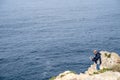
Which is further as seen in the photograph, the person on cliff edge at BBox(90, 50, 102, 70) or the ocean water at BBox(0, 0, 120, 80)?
the ocean water at BBox(0, 0, 120, 80)

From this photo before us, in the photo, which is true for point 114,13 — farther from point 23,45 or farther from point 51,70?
point 51,70

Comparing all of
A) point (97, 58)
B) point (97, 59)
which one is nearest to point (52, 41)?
point (97, 59)

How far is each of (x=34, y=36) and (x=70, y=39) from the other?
54.4 feet

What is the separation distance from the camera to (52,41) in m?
98.8

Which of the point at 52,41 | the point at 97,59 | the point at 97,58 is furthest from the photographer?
the point at 52,41

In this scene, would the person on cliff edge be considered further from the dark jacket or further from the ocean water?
the ocean water

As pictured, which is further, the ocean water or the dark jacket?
the ocean water

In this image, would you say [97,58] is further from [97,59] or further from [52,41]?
[52,41]

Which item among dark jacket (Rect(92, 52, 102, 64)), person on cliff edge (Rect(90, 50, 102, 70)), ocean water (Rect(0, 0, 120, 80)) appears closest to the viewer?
person on cliff edge (Rect(90, 50, 102, 70))

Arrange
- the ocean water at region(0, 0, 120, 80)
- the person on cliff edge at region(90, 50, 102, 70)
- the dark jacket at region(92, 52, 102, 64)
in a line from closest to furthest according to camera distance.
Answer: the person on cliff edge at region(90, 50, 102, 70) < the dark jacket at region(92, 52, 102, 64) < the ocean water at region(0, 0, 120, 80)

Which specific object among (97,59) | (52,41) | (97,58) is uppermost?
(97,58)

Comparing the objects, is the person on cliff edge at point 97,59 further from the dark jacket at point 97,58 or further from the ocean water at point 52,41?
the ocean water at point 52,41

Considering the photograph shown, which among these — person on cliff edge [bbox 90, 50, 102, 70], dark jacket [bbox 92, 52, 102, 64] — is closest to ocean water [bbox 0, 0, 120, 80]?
person on cliff edge [bbox 90, 50, 102, 70]

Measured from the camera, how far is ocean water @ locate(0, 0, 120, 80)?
73438 millimetres
